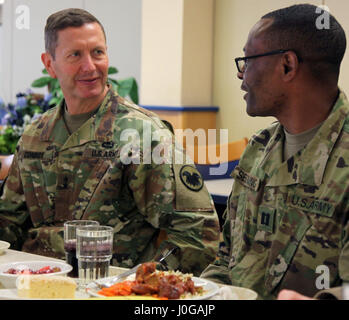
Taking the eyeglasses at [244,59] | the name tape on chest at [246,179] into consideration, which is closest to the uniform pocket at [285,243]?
the name tape on chest at [246,179]

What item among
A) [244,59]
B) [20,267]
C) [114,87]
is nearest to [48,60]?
[244,59]

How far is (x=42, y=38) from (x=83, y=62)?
18.3ft

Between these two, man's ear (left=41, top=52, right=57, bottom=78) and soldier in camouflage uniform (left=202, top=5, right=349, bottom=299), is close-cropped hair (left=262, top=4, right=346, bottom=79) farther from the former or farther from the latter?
man's ear (left=41, top=52, right=57, bottom=78)

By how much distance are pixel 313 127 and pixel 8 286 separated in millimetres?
831

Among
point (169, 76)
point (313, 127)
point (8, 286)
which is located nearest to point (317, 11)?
point (313, 127)

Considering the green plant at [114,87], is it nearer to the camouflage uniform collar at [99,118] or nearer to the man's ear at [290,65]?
the camouflage uniform collar at [99,118]

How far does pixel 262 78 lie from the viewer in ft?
5.48

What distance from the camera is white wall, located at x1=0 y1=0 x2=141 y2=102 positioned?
6426mm

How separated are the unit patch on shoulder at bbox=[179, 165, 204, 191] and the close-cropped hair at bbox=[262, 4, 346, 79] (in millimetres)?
663

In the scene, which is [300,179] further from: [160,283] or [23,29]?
[23,29]

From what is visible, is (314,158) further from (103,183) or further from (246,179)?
(103,183)

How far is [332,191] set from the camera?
1476 mm

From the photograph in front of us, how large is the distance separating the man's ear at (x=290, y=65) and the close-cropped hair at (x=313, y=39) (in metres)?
0.01

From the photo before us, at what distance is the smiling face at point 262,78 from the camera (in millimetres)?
1655
